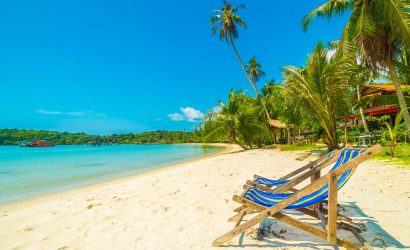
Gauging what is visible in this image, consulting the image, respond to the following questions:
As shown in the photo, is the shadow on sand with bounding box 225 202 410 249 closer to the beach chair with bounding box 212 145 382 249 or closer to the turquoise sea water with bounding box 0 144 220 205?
the beach chair with bounding box 212 145 382 249

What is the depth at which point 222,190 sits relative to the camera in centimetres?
538

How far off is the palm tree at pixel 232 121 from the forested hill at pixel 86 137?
2330 inches

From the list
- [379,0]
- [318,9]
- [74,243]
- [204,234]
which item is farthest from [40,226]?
[318,9]

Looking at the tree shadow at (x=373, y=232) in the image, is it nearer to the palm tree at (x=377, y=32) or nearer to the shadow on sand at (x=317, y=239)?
the shadow on sand at (x=317, y=239)

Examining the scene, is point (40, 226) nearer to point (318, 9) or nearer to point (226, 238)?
point (226, 238)

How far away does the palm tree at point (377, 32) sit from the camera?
30.0ft

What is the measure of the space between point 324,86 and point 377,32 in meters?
3.08

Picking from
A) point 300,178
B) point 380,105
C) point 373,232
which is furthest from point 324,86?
point 380,105

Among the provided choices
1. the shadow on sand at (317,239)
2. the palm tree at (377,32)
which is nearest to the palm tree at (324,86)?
the palm tree at (377,32)

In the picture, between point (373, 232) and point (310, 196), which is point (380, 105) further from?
point (310, 196)

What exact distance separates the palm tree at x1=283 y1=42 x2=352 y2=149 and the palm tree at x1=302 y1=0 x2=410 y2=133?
117 centimetres

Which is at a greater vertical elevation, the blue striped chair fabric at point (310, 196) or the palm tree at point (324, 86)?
the palm tree at point (324, 86)

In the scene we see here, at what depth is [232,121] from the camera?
62.9 ft

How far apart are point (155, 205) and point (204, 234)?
180cm
